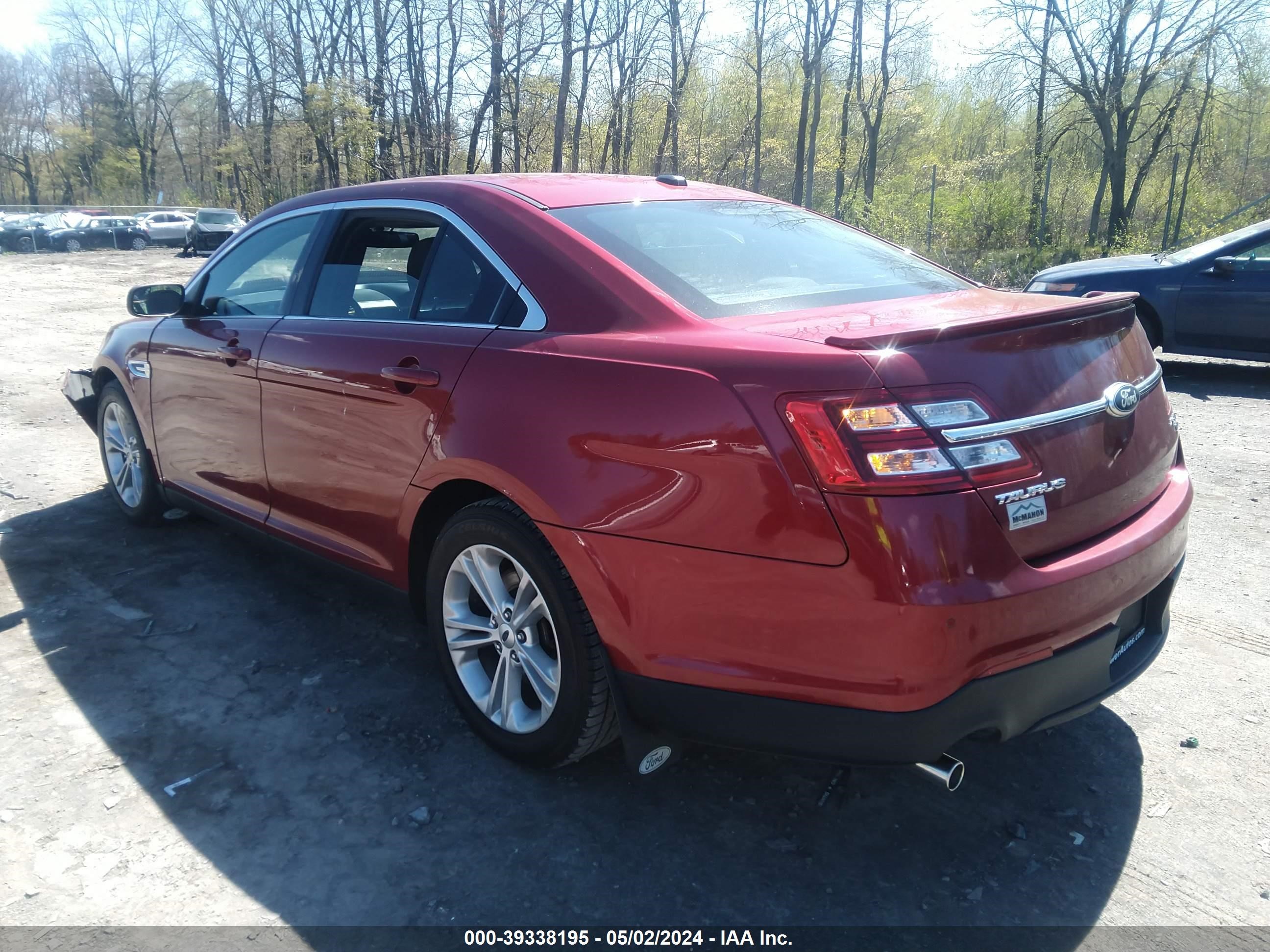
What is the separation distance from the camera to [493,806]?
2703mm

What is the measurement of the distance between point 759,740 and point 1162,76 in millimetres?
24391

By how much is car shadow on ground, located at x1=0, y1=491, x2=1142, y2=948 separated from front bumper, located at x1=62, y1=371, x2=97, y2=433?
6.84 feet

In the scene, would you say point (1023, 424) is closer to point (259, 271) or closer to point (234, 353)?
point (234, 353)

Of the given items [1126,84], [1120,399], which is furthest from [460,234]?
[1126,84]

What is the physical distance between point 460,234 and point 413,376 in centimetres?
50

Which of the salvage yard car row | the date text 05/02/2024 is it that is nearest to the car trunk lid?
the date text 05/02/2024

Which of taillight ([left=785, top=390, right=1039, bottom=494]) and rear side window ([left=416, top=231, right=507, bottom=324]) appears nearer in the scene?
taillight ([left=785, top=390, right=1039, bottom=494])

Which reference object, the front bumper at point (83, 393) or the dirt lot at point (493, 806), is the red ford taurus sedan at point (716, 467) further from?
the front bumper at point (83, 393)

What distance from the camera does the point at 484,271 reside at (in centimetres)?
296

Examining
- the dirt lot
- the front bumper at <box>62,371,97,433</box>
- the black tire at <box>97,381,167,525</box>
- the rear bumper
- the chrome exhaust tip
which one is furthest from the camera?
the rear bumper

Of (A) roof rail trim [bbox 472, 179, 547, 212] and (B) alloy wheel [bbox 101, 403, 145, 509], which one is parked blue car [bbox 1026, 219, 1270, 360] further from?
(B) alloy wheel [bbox 101, 403, 145, 509]

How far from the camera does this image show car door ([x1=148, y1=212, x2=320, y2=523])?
12.5 ft

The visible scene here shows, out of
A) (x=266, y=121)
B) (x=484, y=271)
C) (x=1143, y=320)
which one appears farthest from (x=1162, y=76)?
(x=266, y=121)

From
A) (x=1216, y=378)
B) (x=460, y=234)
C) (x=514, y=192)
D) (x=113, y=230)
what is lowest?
(x=1216, y=378)
